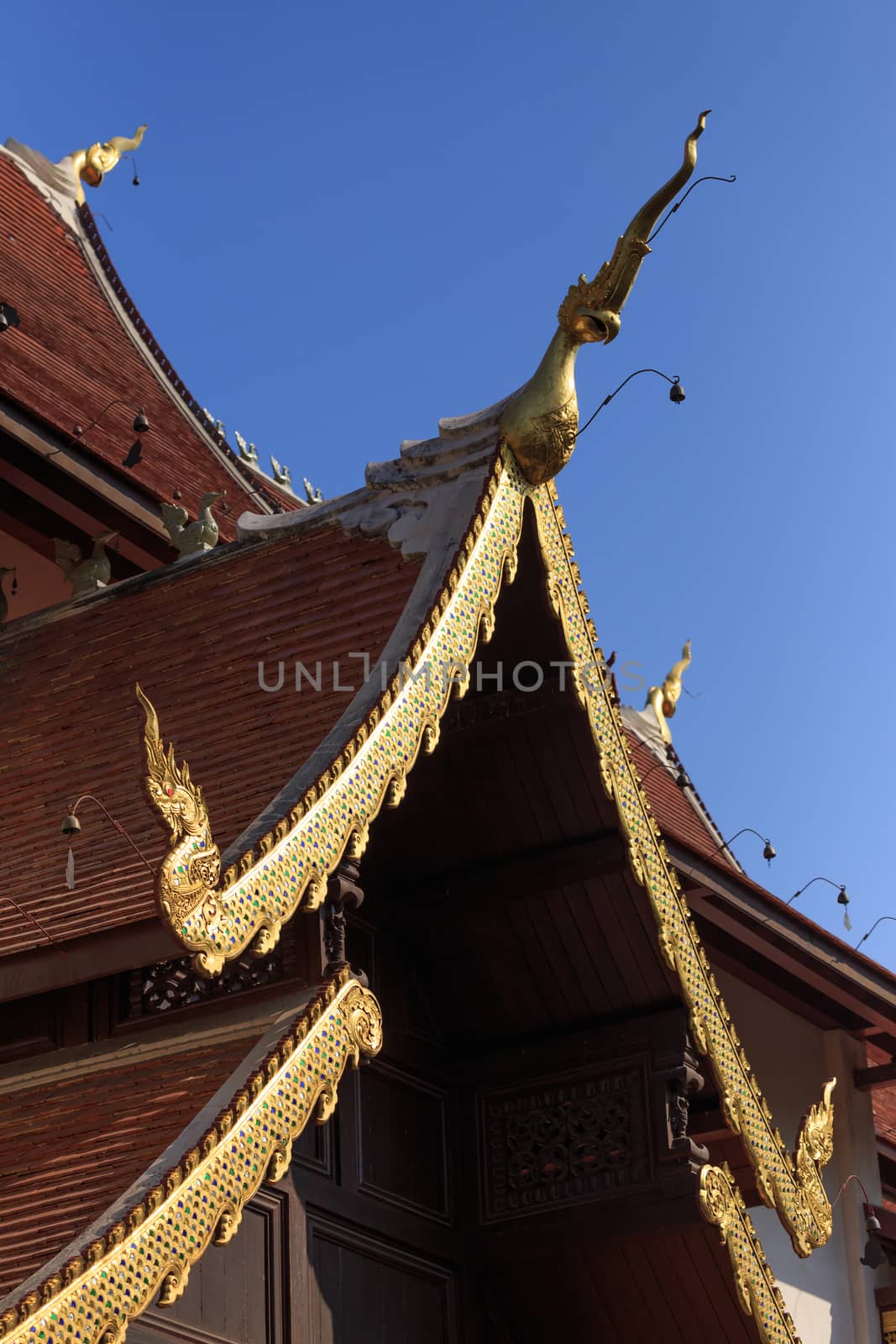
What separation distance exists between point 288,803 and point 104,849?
65 cm

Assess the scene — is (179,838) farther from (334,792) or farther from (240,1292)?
(240,1292)

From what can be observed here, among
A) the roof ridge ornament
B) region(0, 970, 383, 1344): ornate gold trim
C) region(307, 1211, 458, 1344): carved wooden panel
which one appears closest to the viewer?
region(0, 970, 383, 1344): ornate gold trim

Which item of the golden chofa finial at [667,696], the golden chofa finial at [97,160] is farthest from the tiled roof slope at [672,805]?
the golden chofa finial at [97,160]

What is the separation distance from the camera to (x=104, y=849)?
17.2 feet

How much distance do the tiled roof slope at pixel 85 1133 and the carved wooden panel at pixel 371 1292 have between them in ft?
2.69

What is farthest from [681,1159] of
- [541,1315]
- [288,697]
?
[288,697]

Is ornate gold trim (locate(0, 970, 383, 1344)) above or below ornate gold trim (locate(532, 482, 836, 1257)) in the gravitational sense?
below

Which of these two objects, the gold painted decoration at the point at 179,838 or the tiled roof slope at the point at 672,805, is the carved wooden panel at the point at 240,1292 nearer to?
the gold painted decoration at the point at 179,838

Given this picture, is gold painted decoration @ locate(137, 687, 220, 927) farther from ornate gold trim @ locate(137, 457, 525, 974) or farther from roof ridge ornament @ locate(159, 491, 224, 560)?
roof ridge ornament @ locate(159, 491, 224, 560)

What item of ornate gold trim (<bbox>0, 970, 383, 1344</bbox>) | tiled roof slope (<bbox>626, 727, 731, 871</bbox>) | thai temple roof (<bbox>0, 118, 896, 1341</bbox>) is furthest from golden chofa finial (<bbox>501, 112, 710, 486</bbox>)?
tiled roof slope (<bbox>626, 727, 731, 871</bbox>)

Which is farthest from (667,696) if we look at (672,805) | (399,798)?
(399,798)

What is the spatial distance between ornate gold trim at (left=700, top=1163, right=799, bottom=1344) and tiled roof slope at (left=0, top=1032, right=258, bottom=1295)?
1.46 metres

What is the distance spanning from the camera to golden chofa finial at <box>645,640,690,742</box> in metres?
11.8

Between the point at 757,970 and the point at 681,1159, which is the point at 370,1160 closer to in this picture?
the point at 681,1159
